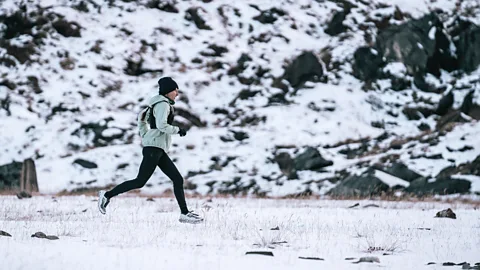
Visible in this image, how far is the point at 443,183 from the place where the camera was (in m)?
20.1

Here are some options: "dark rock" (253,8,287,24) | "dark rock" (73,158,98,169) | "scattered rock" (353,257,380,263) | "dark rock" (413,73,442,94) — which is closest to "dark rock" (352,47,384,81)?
"dark rock" (413,73,442,94)

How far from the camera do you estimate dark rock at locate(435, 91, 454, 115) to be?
31.5m

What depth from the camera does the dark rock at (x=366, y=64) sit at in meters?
34.8

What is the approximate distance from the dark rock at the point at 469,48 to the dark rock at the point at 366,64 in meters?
5.05

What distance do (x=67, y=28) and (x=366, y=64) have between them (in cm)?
1760

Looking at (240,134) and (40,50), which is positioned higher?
(40,50)

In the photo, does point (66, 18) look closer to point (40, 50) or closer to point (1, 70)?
point (40, 50)

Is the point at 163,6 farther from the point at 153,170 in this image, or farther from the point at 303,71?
the point at 153,170

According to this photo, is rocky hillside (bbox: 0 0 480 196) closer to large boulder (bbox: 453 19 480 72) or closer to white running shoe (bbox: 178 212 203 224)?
large boulder (bbox: 453 19 480 72)

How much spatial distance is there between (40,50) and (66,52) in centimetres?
145

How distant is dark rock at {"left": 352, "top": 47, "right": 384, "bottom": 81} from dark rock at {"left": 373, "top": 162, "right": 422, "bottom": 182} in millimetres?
13137

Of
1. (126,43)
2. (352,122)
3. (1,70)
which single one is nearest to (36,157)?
(1,70)

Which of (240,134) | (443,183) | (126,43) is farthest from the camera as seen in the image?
(126,43)

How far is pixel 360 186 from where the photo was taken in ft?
66.4
